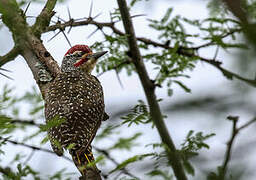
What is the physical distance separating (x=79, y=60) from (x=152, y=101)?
347 centimetres

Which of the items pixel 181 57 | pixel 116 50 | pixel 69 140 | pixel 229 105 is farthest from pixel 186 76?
pixel 229 105

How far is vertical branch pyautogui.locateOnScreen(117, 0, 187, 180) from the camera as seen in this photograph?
191 centimetres

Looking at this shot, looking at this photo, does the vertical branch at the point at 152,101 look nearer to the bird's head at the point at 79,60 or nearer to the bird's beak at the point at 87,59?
the bird's head at the point at 79,60

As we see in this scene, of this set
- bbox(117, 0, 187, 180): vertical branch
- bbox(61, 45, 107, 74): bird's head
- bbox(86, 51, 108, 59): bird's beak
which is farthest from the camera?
bbox(61, 45, 107, 74): bird's head

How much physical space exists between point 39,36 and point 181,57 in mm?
1602

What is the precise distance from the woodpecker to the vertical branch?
74cm

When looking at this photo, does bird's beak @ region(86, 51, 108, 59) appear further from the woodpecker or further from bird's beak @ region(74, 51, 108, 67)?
the woodpecker

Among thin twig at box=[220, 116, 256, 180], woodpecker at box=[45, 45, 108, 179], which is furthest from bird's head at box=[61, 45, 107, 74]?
thin twig at box=[220, 116, 256, 180]

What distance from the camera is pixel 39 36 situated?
4.59m

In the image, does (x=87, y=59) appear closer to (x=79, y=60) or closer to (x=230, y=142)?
(x=79, y=60)

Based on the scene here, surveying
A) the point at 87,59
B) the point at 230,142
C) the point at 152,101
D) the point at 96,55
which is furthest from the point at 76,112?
the point at 230,142

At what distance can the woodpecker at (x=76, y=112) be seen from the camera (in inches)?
151

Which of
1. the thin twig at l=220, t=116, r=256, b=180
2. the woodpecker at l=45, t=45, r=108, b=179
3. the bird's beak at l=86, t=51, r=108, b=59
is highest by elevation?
the thin twig at l=220, t=116, r=256, b=180

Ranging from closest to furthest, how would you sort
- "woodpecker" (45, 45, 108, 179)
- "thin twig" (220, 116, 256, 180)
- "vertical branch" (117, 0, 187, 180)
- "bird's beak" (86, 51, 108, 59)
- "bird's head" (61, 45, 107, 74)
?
"thin twig" (220, 116, 256, 180), "vertical branch" (117, 0, 187, 180), "woodpecker" (45, 45, 108, 179), "bird's beak" (86, 51, 108, 59), "bird's head" (61, 45, 107, 74)
